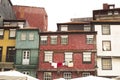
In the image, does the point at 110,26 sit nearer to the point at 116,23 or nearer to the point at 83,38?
the point at 116,23

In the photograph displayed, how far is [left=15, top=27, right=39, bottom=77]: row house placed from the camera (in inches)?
1718

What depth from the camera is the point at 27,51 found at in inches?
1752

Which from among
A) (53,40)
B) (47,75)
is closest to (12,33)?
(53,40)

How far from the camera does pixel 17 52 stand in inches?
1748

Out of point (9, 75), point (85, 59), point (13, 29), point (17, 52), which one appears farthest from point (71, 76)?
point (9, 75)

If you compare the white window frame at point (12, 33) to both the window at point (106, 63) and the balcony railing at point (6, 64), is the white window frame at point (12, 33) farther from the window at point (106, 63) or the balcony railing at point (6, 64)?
the window at point (106, 63)

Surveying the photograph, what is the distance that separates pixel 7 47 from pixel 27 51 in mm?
3381

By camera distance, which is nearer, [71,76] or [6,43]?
[71,76]

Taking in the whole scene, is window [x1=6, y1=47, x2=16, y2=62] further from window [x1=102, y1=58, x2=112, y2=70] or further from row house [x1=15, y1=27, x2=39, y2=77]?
window [x1=102, y1=58, x2=112, y2=70]

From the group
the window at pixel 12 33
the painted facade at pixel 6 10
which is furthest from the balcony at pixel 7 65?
the painted facade at pixel 6 10

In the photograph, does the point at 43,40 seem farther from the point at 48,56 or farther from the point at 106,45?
the point at 106,45

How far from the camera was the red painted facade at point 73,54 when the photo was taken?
141 ft

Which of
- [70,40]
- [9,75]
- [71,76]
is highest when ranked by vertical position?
[70,40]

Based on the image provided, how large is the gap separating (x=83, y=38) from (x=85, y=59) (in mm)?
3425
